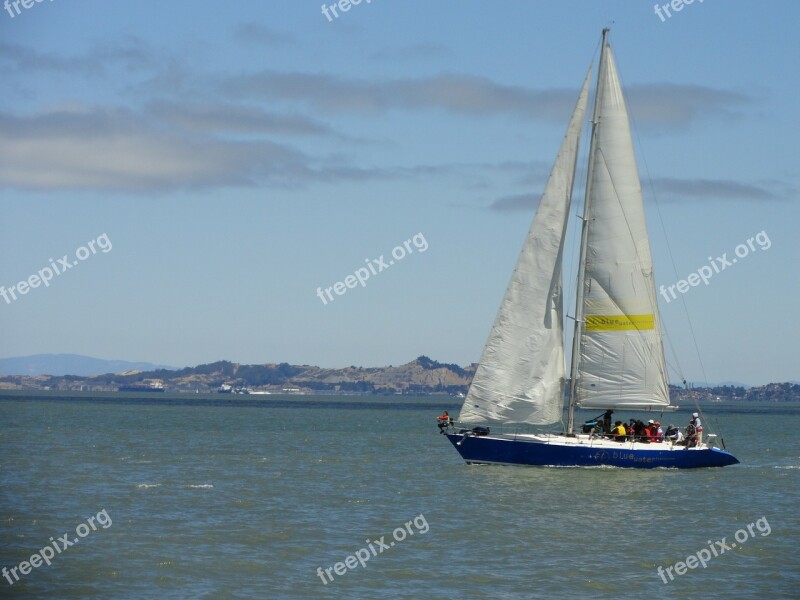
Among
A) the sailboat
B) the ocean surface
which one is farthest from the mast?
the ocean surface

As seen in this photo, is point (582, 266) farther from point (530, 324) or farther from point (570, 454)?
point (570, 454)

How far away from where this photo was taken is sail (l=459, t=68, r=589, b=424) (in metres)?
56.8

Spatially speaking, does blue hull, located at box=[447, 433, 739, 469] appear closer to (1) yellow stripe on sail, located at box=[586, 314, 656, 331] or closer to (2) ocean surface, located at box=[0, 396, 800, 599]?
(2) ocean surface, located at box=[0, 396, 800, 599]

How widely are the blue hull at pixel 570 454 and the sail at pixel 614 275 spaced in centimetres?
255

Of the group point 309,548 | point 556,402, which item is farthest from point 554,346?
point 309,548

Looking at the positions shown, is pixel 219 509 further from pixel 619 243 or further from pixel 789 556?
pixel 619 243

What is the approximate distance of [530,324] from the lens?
57.0m

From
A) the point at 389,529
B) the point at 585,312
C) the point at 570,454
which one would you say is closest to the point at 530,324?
the point at 585,312

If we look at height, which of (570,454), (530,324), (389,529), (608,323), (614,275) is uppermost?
(614,275)

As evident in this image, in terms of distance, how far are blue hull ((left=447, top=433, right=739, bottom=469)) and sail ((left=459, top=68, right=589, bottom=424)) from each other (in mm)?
1335

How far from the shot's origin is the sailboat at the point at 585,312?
56781 mm

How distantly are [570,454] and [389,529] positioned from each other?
17070mm

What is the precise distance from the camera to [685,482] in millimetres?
55844

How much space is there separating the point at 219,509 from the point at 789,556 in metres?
19.8
